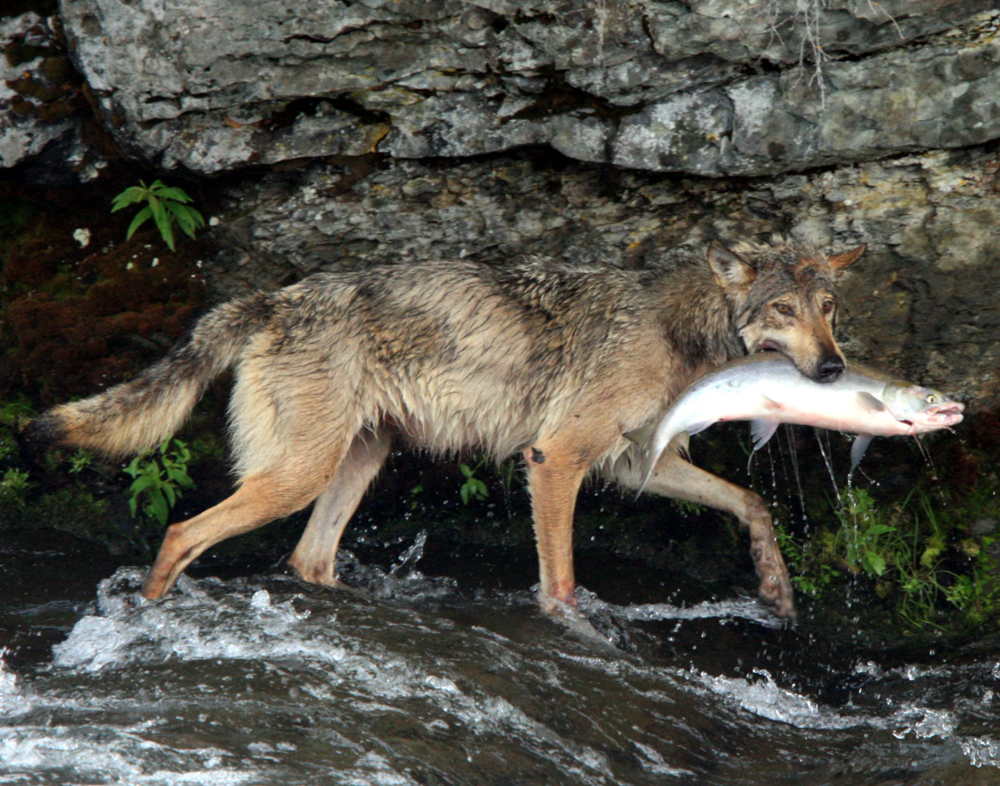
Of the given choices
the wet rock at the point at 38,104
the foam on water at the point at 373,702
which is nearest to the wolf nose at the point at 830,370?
the foam on water at the point at 373,702

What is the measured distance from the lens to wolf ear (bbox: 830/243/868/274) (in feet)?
17.2

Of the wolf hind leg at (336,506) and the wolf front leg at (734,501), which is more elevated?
the wolf front leg at (734,501)

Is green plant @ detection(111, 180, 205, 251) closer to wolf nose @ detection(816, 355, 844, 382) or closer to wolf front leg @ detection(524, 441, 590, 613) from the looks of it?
wolf front leg @ detection(524, 441, 590, 613)

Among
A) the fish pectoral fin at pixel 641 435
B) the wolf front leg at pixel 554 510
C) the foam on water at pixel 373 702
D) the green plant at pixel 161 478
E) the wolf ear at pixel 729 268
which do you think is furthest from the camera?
the green plant at pixel 161 478

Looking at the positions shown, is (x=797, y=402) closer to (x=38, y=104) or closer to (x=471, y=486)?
(x=471, y=486)

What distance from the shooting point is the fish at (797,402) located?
14.7 ft

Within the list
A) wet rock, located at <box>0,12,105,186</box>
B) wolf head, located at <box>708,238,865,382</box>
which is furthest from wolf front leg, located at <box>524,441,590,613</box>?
wet rock, located at <box>0,12,105,186</box>

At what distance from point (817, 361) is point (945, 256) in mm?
1462

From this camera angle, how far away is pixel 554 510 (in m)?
5.46

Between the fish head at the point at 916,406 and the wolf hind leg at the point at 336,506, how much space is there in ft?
9.49

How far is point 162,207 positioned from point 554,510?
2834 millimetres

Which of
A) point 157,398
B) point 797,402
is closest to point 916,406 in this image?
point 797,402

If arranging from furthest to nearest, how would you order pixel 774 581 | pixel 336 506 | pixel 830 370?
pixel 336 506 < pixel 774 581 < pixel 830 370

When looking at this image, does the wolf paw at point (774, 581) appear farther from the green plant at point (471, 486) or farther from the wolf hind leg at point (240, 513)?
the wolf hind leg at point (240, 513)
